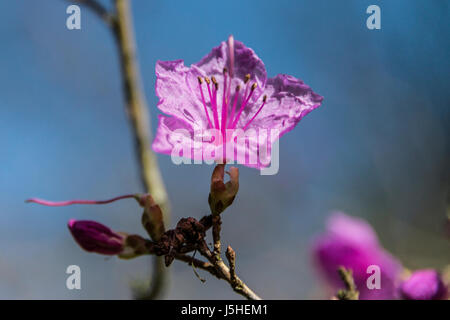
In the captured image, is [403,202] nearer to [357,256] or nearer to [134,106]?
[357,256]

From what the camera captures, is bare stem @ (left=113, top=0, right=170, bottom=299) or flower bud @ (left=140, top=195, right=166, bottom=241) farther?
bare stem @ (left=113, top=0, right=170, bottom=299)

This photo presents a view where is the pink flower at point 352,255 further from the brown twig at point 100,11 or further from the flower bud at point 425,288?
the brown twig at point 100,11

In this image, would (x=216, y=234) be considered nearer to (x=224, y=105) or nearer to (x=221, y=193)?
(x=221, y=193)

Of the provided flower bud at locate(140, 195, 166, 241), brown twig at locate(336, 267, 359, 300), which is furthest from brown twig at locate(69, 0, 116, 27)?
brown twig at locate(336, 267, 359, 300)

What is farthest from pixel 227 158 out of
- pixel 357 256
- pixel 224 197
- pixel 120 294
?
pixel 120 294

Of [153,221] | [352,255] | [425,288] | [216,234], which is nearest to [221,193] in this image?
[216,234]

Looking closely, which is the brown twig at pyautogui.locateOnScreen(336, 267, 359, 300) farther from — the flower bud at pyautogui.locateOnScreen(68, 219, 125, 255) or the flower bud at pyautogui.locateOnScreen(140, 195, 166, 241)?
the flower bud at pyautogui.locateOnScreen(68, 219, 125, 255)
